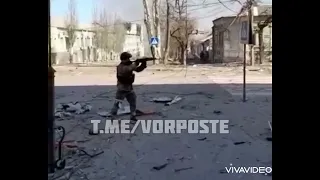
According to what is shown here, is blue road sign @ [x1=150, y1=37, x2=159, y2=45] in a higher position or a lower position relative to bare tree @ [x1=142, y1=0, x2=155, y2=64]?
lower

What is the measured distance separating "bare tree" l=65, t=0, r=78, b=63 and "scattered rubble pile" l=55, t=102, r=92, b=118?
19cm

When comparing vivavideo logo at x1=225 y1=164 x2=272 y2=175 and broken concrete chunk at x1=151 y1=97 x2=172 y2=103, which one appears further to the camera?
broken concrete chunk at x1=151 y1=97 x2=172 y2=103

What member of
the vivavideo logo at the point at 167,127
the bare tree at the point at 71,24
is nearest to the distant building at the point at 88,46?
the bare tree at the point at 71,24

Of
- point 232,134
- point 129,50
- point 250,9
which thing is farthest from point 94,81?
point 250,9

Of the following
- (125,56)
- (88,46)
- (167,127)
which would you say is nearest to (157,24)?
(125,56)

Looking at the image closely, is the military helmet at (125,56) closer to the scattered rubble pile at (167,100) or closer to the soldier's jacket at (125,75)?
the soldier's jacket at (125,75)

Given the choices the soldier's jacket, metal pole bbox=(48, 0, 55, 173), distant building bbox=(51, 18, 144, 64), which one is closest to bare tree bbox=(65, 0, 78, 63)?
distant building bbox=(51, 18, 144, 64)

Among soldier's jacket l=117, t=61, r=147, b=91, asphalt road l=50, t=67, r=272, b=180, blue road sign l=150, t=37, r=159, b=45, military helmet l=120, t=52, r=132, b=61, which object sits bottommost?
asphalt road l=50, t=67, r=272, b=180

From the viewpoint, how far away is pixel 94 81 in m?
1.60

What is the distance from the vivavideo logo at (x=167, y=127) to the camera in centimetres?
152

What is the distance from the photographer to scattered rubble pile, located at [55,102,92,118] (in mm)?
1537

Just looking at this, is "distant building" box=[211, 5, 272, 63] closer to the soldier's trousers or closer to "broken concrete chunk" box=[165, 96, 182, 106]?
"broken concrete chunk" box=[165, 96, 182, 106]
